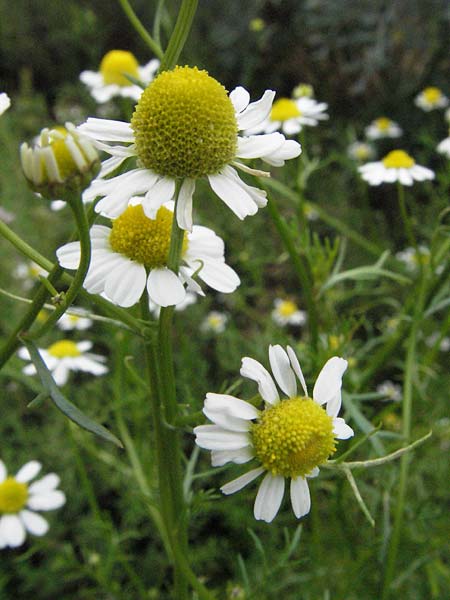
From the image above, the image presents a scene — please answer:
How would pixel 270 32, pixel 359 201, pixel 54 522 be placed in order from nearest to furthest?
pixel 54 522 → pixel 359 201 → pixel 270 32

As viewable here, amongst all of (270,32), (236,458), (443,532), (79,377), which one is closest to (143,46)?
(270,32)

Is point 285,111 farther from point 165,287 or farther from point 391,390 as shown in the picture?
point 165,287

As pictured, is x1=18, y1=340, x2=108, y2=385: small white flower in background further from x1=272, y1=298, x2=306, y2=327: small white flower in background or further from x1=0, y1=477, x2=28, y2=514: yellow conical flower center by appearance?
x1=272, y1=298, x2=306, y2=327: small white flower in background

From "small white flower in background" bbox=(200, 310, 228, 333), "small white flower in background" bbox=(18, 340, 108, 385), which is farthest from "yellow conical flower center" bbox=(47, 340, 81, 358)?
"small white flower in background" bbox=(200, 310, 228, 333)

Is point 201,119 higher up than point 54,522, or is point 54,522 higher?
point 201,119

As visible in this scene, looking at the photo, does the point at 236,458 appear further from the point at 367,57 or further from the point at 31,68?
the point at 31,68

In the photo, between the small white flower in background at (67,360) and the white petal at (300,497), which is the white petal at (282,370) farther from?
the small white flower in background at (67,360)

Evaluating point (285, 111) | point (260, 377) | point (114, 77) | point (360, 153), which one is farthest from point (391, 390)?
point (260, 377)
